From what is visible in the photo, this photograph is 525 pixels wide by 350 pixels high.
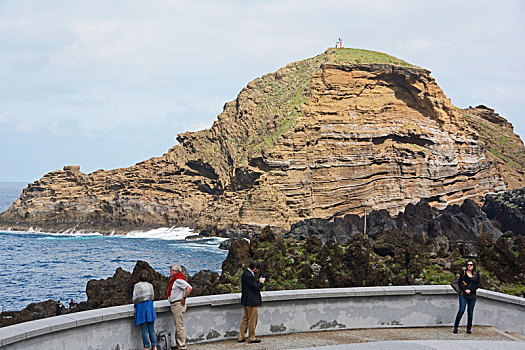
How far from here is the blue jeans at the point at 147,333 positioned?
32.6 feet

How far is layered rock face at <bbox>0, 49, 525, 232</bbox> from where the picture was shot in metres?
83.9

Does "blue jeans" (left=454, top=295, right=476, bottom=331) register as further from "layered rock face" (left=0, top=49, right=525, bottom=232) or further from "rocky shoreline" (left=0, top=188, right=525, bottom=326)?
"layered rock face" (left=0, top=49, right=525, bottom=232)

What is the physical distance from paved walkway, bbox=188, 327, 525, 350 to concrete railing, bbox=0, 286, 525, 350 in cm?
18

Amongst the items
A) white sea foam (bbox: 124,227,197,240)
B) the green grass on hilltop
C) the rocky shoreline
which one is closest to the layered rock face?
the green grass on hilltop

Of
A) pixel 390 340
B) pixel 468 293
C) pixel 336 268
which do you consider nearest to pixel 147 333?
pixel 390 340

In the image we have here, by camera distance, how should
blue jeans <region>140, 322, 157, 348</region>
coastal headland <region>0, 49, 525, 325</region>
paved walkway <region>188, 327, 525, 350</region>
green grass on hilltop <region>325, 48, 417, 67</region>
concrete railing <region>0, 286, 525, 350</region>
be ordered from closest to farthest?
concrete railing <region>0, 286, 525, 350</region> → blue jeans <region>140, 322, 157, 348</region> → paved walkway <region>188, 327, 525, 350</region> → coastal headland <region>0, 49, 525, 325</region> → green grass on hilltop <region>325, 48, 417, 67</region>

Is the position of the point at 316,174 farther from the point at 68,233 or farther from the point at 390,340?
the point at 390,340

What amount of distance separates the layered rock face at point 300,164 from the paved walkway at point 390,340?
66.9 meters

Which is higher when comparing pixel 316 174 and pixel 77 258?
pixel 316 174

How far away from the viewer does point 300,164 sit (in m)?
84.1

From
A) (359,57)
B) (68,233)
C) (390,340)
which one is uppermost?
(359,57)

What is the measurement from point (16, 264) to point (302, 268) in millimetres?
42285

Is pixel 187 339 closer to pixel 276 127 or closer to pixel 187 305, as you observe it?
pixel 187 305

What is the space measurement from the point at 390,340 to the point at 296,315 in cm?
170
